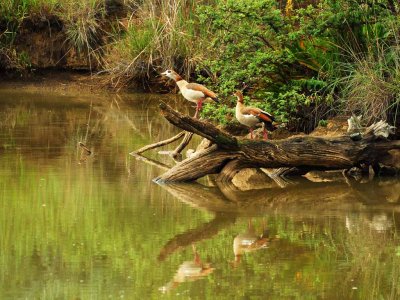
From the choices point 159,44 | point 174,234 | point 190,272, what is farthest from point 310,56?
point 159,44

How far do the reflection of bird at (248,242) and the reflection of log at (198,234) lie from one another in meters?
0.30

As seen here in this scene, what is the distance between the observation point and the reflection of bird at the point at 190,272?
839 cm

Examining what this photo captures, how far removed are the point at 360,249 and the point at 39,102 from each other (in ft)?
36.8

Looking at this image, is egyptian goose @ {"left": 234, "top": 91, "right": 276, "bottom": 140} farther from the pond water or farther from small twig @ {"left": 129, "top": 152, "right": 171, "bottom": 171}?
small twig @ {"left": 129, "top": 152, "right": 171, "bottom": 171}

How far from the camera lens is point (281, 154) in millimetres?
12531

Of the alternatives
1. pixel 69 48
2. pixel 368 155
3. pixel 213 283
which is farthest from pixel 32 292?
pixel 69 48

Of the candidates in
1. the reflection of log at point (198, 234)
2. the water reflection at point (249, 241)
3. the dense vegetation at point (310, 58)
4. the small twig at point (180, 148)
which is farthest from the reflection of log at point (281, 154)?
the water reflection at point (249, 241)

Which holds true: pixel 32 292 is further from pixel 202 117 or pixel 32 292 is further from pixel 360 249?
pixel 202 117

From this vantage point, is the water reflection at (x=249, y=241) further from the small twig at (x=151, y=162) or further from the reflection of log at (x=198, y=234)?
the small twig at (x=151, y=162)

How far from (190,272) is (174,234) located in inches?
53.9

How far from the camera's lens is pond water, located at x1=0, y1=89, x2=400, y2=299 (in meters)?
8.38

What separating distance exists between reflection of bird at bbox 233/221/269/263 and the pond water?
2cm

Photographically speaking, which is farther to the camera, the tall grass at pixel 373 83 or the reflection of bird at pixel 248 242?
the tall grass at pixel 373 83

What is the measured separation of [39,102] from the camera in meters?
19.8
